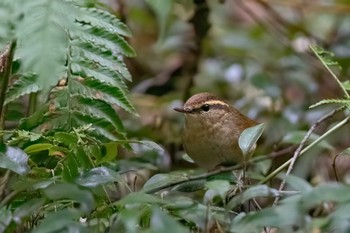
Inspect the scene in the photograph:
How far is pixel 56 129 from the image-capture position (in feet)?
7.64

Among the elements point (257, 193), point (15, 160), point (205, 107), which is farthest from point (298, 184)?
point (205, 107)

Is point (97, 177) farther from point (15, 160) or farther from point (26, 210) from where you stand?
point (26, 210)

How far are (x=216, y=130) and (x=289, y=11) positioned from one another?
2.79 metres

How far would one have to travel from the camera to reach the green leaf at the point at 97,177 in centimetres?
196

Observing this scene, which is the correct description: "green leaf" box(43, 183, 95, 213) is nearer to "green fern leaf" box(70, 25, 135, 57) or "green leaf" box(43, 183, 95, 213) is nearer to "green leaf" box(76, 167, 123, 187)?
"green leaf" box(76, 167, 123, 187)

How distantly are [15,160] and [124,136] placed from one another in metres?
0.54

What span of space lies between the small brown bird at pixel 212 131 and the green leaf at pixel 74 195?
1408mm

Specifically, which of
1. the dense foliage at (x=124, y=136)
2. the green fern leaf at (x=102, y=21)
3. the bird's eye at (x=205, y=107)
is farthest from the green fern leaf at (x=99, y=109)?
the bird's eye at (x=205, y=107)

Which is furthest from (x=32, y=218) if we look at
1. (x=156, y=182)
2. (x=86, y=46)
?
(x=86, y=46)

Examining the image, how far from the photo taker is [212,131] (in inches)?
127

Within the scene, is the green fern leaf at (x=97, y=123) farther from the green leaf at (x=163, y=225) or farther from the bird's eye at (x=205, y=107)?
the bird's eye at (x=205, y=107)

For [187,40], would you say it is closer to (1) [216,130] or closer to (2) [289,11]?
(2) [289,11]

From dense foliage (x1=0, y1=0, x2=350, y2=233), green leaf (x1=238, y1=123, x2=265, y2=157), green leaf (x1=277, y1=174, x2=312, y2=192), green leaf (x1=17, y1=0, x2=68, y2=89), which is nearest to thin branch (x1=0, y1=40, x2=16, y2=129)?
dense foliage (x1=0, y1=0, x2=350, y2=233)

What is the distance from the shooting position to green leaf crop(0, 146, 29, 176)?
1.95 m
